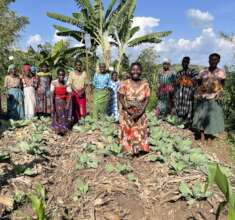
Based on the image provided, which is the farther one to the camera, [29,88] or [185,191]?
[29,88]

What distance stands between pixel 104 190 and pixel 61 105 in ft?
11.0

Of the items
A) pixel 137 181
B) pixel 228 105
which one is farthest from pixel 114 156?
pixel 228 105

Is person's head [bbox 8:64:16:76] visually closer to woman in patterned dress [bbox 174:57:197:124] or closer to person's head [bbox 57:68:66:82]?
person's head [bbox 57:68:66:82]

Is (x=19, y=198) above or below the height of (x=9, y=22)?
below

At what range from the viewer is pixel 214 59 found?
762 centimetres

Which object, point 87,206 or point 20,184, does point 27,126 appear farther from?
point 87,206

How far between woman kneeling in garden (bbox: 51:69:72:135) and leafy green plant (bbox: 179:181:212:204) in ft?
12.0

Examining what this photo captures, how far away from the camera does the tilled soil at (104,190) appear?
4.91m

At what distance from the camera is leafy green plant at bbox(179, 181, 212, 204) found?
4.99 m

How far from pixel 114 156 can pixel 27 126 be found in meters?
2.94

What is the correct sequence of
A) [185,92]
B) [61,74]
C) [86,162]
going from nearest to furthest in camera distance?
[86,162], [61,74], [185,92]

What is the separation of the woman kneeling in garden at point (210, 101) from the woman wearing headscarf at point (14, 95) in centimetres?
378

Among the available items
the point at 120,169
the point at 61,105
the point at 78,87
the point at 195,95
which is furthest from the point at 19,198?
the point at 195,95

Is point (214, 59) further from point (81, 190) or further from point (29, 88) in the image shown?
point (29, 88)
